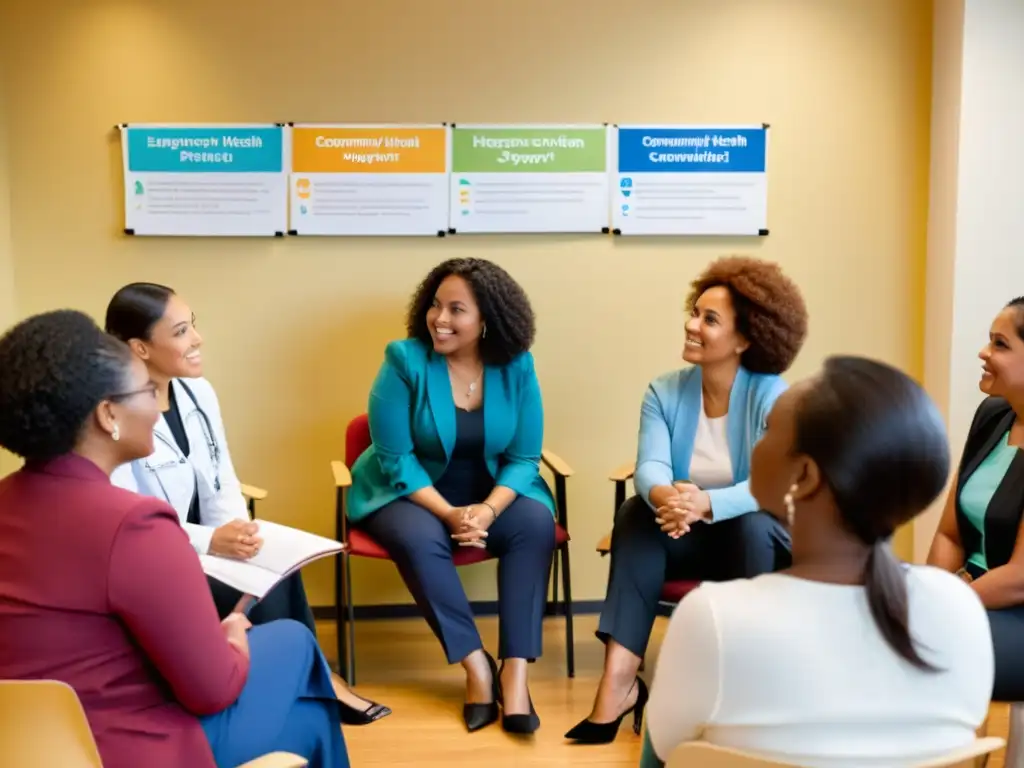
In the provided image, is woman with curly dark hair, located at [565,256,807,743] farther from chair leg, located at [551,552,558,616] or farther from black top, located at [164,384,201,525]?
black top, located at [164,384,201,525]

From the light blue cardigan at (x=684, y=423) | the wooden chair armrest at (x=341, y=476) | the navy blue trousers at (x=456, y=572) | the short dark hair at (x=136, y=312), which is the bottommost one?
the navy blue trousers at (x=456, y=572)

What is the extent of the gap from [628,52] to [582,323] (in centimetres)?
105

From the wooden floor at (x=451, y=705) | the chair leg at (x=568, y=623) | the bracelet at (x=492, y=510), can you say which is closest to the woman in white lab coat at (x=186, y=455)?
the wooden floor at (x=451, y=705)

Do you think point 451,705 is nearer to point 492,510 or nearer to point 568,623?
point 568,623

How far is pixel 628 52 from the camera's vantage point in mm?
3840

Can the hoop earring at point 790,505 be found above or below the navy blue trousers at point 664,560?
above

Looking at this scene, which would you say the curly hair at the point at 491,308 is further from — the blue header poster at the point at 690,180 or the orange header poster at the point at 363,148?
the blue header poster at the point at 690,180

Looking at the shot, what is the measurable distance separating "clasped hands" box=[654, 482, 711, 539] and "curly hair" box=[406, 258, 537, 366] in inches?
30.5

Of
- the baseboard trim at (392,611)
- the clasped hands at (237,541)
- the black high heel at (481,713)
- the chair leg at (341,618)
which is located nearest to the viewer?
the clasped hands at (237,541)

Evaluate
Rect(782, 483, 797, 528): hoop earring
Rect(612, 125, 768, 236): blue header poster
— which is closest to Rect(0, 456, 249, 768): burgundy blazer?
Rect(782, 483, 797, 528): hoop earring

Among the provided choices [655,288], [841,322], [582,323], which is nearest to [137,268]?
[582,323]

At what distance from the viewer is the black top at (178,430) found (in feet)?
9.22

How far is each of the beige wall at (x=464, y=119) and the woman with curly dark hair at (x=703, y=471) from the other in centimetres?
74

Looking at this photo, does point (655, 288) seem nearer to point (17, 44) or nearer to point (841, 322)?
point (841, 322)
